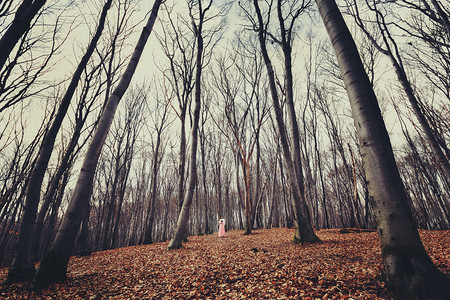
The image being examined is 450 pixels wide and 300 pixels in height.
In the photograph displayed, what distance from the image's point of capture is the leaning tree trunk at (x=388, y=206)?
1602 millimetres

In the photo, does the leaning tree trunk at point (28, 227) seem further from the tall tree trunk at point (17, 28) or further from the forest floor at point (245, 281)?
the tall tree trunk at point (17, 28)

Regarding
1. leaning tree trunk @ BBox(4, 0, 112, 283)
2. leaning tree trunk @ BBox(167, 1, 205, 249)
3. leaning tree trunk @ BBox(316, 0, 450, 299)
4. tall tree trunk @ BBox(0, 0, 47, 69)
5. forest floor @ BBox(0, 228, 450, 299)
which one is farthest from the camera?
leaning tree trunk @ BBox(167, 1, 205, 249)

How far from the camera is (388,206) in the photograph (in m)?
1.80

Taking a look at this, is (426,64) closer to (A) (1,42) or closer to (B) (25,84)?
(A) (1,42)

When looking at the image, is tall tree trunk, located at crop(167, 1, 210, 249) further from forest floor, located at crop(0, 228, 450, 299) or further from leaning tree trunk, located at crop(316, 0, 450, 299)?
leaning tree trunk, located at crop(316, 0, 450, 299)

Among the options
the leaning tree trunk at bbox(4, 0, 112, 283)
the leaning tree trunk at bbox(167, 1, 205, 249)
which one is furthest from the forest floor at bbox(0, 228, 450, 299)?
the leaning tree trunk at bbox(167, 1, 205, 249)

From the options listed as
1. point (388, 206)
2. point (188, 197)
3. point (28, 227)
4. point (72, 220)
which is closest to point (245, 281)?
point (388, 206)

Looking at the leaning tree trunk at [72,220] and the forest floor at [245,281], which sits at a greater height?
the leaning tree trunk at [72,220]

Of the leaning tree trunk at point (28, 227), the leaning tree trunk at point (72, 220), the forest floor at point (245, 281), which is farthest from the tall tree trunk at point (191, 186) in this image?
the leaning tree trunk at point (28, 227)

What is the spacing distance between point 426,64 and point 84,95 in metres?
15.7

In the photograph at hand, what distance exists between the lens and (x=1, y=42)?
277cm

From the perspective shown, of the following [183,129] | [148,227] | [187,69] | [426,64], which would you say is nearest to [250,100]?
[187,69]

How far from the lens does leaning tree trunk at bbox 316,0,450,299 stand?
5.25 feet

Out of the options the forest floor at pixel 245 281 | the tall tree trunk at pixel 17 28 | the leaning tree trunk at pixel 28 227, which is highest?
the tall tree trunk at pixel 17 28
